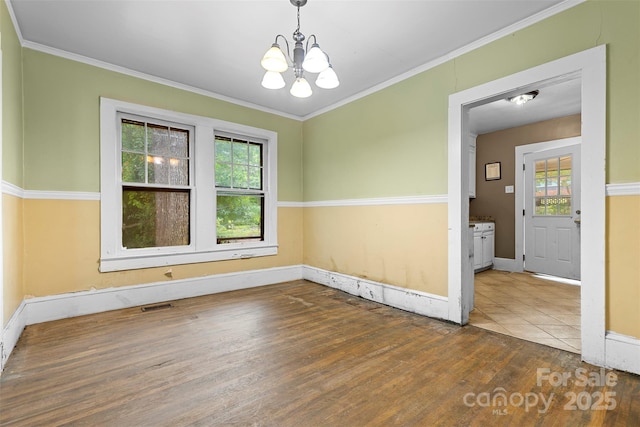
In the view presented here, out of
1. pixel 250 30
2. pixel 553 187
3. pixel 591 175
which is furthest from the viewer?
pixel 553 187

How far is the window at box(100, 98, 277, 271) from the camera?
10.7 feet

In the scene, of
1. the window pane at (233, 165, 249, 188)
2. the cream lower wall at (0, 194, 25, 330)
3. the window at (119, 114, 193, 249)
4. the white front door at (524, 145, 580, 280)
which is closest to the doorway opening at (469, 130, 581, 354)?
the white front door at (524, 145, 580, 280)

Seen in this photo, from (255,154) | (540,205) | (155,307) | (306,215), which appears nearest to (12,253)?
(155,307)

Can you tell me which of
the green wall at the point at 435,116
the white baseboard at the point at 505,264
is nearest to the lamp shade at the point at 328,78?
the green wall at the point at 435,116

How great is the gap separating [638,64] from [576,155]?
337 centimetres

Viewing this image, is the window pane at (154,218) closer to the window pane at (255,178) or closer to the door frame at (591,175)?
the window pane at (255,178)

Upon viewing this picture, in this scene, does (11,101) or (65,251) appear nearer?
(11,101)

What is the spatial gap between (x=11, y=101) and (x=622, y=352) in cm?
494

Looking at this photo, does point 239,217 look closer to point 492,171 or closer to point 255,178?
point 255,178

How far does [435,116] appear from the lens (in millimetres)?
3051

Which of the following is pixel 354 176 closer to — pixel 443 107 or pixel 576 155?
pixel 443 107

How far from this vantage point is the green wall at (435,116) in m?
1.99

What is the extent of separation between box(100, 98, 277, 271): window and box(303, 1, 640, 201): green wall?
3.10ft

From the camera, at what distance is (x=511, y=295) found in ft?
12.5
